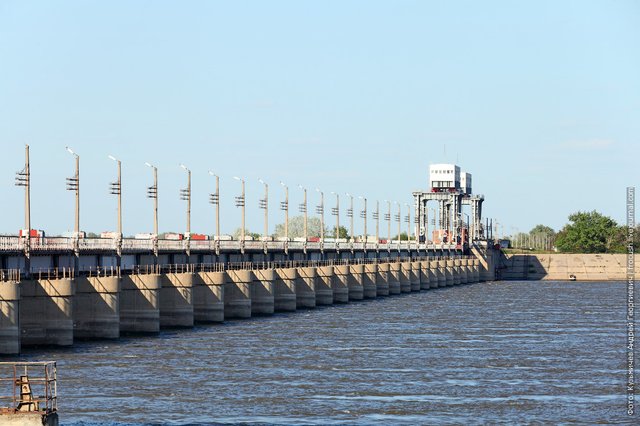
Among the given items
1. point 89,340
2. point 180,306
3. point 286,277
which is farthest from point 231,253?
point 89,340

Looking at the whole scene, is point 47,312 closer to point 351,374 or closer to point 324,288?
point 351,374

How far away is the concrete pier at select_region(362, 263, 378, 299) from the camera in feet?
520

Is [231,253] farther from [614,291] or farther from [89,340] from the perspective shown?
[614,291]

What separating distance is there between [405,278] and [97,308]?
102786mm

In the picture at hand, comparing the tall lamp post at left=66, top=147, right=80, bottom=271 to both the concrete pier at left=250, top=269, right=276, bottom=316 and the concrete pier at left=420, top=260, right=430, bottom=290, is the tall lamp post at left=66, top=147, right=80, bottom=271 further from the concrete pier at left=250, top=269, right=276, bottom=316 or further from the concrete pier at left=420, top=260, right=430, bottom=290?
the concrete pier at left=420, top=260, right=430, bottom=290

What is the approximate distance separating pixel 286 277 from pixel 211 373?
55855 millimetres

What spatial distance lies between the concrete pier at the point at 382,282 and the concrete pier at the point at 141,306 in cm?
7875

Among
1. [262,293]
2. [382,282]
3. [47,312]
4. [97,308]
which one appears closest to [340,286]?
[382,282]

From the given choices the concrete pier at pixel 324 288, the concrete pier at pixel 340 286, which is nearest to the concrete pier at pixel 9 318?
the concrete pier at pixel 324 288

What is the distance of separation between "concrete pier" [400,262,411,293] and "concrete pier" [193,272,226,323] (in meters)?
79.1

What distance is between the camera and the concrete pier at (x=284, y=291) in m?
123

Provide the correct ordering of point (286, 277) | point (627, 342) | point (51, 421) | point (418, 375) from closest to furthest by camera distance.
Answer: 1. point (51, 421)
2. point (418, 375)
3. point (627, 342)
4. point (286, 277)

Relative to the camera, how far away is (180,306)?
96.5 m

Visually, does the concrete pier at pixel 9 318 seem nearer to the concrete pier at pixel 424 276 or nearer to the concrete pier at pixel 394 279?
the concrete pier at pixel 394 279
